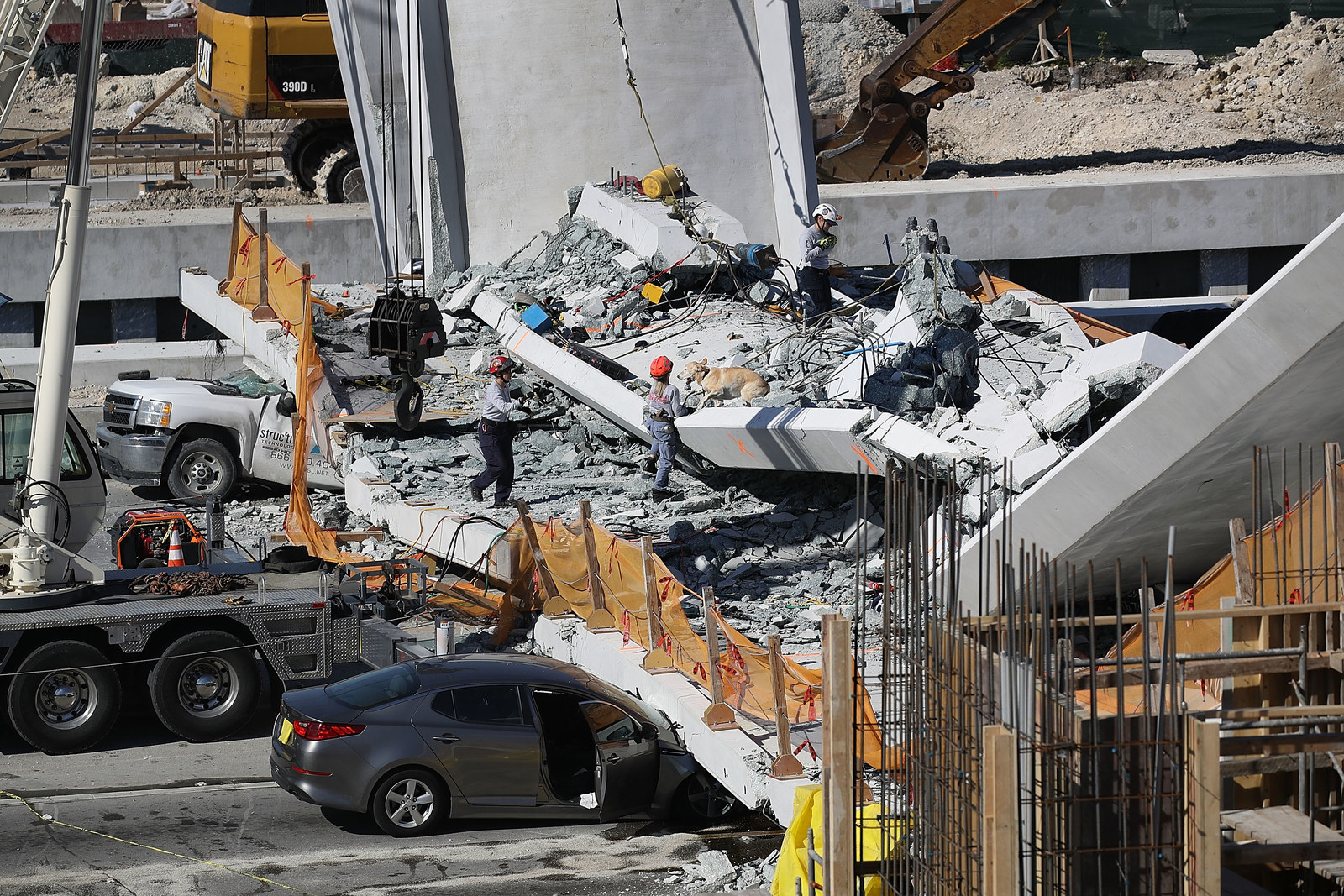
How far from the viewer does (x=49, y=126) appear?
4716cm

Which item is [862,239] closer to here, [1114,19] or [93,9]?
[93,9]

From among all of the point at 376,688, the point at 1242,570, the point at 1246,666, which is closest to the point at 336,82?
the point at 376,688

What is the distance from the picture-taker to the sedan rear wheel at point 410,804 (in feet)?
35.4

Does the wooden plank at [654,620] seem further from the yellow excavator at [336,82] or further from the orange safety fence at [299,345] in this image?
the yellow excavator at [336,82]

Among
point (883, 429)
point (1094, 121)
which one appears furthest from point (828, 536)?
point (1094, 121)

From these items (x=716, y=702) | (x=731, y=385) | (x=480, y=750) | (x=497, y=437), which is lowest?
(x=480, y=750)

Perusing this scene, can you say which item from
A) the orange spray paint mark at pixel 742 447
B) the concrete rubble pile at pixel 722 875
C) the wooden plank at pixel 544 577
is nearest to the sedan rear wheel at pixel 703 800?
the concrete rubble pile at pixel 722 875

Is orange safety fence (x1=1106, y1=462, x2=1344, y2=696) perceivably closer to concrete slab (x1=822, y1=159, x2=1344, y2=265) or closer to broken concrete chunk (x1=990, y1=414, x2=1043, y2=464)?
broken concrete chunk (x1=990, y1=414, x2=1043, y2=464)

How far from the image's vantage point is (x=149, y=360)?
Answer: 1035 inches

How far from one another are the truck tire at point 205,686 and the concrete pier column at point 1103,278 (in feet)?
75.3

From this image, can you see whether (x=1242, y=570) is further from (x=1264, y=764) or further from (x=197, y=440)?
(x=197, y=440)

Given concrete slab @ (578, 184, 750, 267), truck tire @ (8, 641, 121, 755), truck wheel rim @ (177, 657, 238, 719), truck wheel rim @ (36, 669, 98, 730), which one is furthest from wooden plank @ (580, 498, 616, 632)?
concrete slab @ (578, 184, 750, 267)

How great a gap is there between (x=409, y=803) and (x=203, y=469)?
1025 centimetres

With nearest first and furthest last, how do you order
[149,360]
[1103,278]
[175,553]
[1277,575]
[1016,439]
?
[1277,575], [1016,439], [175,553], [149,360], [1103,278]
